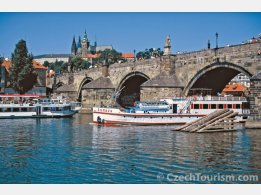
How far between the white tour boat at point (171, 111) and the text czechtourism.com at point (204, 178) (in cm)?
2318

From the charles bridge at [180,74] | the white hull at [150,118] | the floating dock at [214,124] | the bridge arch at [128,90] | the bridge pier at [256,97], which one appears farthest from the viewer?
the bridge arch at [128,90]

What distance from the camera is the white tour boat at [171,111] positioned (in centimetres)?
4053

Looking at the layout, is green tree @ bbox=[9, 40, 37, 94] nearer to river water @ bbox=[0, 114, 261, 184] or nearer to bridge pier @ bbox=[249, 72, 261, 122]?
river water @ bbox=[0, 114, 261, 184]

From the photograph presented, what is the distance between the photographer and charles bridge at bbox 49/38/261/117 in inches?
1563

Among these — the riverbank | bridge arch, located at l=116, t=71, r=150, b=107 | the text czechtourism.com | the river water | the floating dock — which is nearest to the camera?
the text czechtourism.com

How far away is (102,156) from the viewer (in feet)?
71.7

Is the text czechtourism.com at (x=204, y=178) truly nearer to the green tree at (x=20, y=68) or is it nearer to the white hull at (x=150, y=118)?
the white hull at (x=150, y=118)

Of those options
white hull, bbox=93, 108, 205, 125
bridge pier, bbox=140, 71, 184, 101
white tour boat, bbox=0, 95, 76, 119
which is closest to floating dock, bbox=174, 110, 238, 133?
white hull, bbox=93, 108, 205, 125

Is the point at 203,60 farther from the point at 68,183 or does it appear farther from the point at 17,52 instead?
the point at 17,52

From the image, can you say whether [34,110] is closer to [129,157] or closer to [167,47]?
[167,47]

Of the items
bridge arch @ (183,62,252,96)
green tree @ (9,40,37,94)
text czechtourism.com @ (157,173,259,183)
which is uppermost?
green tree @ (9,40,37,94)

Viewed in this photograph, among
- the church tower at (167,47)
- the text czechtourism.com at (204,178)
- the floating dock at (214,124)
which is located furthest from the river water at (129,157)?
the church tower at (167,47)

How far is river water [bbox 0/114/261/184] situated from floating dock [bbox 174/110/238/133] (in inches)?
57.3

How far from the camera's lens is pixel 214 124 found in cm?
3372
